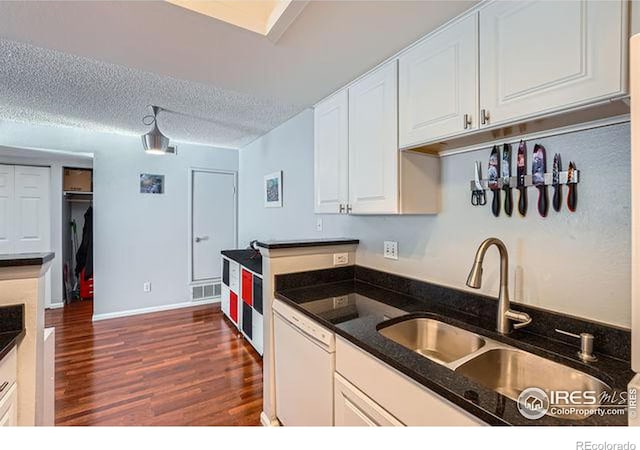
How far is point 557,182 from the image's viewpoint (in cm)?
117

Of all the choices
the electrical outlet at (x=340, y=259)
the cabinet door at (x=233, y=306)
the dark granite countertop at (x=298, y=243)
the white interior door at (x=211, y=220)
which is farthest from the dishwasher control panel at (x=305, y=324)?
the white interior door at (x=211, y=220)

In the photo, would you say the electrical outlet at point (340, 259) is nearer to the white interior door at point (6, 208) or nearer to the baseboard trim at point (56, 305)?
the baseboard trim at point (56, 305)

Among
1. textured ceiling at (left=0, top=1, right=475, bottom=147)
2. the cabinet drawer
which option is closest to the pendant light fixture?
textured ceiling at (left=0, top=1, right=475, bottom=147)

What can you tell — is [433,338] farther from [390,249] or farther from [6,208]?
[6,208]

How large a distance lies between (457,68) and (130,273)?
436cm

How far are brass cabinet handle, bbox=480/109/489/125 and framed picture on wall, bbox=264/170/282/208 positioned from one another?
2424mm

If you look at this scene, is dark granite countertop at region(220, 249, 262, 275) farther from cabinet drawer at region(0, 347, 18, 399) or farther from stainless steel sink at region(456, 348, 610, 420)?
stainless steel sink at region(456, 348, 610, 420)

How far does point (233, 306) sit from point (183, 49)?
8.96ft

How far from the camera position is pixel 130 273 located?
13.1 feet

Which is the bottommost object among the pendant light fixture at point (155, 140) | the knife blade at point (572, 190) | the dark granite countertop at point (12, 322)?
the dark granite countertop at point (12, 322)

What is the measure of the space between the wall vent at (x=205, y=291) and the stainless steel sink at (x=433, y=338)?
3.69 meters

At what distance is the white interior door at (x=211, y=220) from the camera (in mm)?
4406

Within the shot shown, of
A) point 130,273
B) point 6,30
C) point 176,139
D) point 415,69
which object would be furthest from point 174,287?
point 415,69

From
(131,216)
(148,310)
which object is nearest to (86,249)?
(131,216)
